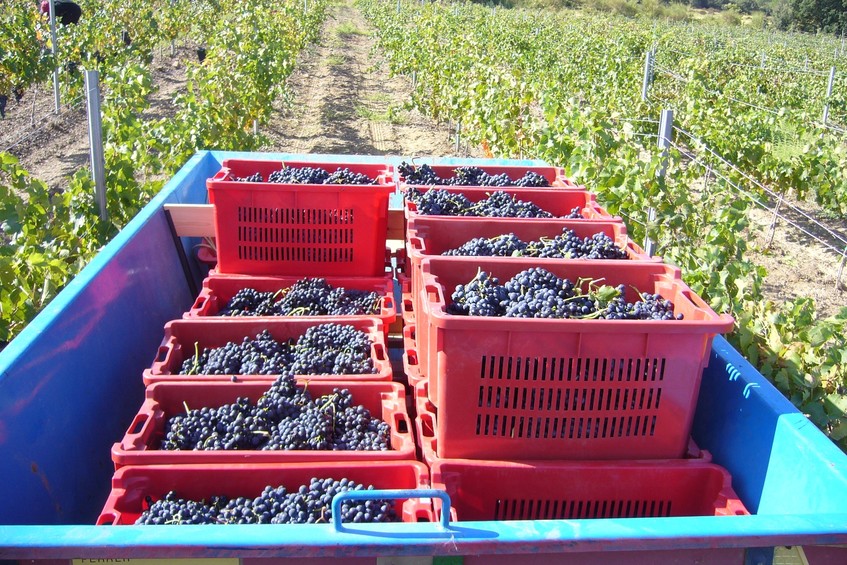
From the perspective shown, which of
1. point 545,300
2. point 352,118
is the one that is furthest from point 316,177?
point 352,118

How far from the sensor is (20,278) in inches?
130

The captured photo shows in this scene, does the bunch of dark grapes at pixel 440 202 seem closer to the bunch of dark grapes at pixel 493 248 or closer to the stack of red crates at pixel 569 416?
the bunch of dark grapes at pixel 493 248

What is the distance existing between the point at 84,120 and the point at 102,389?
10071mm

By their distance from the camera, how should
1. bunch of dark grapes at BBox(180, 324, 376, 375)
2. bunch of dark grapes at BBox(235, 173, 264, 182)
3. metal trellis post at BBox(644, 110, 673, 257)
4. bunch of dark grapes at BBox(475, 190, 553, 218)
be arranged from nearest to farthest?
1. bunch of dark grapes at BBox(180, 324, 376, 375)
2. bunch of dark grapes at BBox(475, 190, 553, 218)
3. bunch of dark grapes at BBox(235, 173, 264, 182)
4. metal trellis post at BBox(644, 110, 673, 257)

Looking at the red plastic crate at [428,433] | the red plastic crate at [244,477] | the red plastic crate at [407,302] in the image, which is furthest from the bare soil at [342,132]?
the red plastic crate at [244,477]

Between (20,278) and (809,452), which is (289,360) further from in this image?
(809,452)

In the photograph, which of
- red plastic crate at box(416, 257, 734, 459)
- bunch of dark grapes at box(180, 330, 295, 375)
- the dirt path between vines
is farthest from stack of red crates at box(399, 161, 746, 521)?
the dirt path between vines

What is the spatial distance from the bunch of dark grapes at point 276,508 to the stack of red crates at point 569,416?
23 cm

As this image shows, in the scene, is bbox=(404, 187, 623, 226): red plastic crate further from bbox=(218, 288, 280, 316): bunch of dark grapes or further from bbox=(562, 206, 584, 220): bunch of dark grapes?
bbox=(218, 288, 280, 316): bunch of dark grapes

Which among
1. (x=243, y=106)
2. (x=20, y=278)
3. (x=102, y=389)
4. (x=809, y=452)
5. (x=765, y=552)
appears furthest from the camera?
(x=243, y=106)

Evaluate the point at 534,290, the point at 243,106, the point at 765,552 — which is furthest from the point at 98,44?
the point at 765,552

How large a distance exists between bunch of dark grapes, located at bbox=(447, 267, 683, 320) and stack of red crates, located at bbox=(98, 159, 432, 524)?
0.45 metres

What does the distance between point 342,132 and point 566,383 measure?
1067cm

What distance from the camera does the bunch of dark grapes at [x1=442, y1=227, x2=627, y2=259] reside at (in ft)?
8.55
